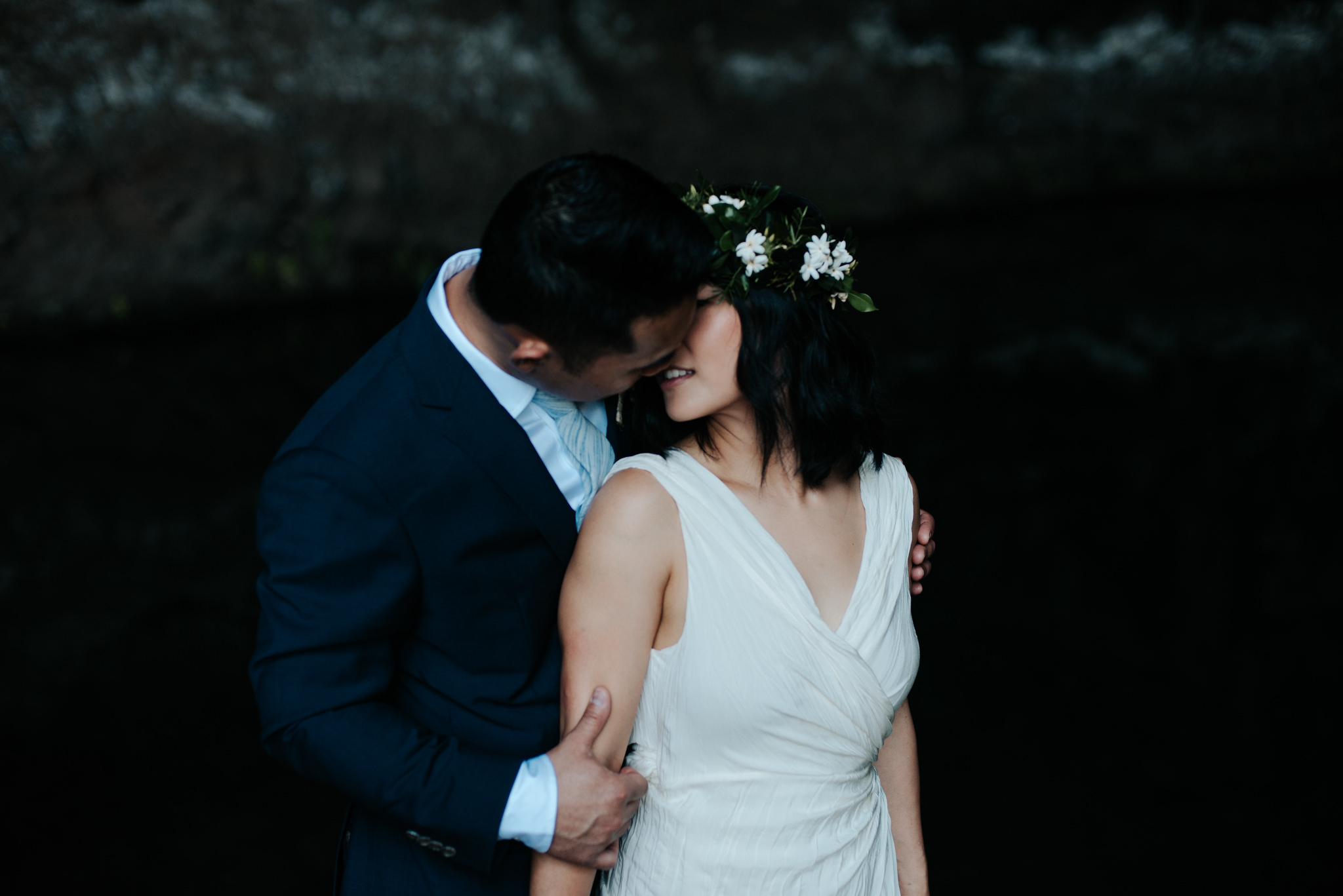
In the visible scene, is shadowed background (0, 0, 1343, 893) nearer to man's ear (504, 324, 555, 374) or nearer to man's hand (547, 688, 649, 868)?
man's hand (547, 688, 649, 868)

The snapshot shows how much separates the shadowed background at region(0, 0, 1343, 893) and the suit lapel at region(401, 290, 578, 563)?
192 cm

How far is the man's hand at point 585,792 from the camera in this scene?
1310mm

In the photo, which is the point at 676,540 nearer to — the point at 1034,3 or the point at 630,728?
the point at 630,728

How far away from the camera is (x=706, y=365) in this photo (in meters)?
1.46

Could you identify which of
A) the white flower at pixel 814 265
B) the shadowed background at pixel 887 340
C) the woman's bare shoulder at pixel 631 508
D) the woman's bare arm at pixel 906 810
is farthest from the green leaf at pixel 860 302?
the shadowed background at pixel 887 340

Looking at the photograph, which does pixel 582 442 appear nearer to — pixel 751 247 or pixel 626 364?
pixel 626 364

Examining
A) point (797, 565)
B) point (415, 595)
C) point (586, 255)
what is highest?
point (586, 255)

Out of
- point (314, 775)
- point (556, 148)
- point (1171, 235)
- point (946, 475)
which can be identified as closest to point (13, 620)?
point (314, 775)

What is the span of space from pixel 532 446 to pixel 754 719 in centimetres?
50

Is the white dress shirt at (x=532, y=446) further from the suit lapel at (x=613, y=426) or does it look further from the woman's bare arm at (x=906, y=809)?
the woman's bare arm at (x=906, y=809)

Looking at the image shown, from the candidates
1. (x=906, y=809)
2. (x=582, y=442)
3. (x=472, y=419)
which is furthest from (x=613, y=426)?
(x=906, y=809)

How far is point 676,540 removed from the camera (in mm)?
1377

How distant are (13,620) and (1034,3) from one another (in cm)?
963

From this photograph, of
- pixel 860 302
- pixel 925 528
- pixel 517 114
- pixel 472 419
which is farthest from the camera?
pixel 517 114
